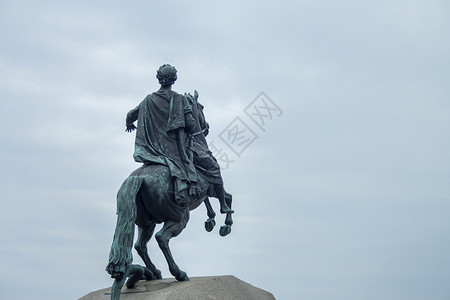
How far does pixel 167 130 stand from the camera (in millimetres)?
11852

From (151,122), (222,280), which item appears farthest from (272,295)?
(151,122)

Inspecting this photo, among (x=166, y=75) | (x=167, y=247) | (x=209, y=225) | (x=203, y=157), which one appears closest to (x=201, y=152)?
(x=203, y=157)

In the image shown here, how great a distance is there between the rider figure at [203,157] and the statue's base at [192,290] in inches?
58.6

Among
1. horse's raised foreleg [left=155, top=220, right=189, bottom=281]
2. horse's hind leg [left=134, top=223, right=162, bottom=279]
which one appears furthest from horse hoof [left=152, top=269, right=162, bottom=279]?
horse's raised foreleg [left=155, top=220, right=189, bottom=281]

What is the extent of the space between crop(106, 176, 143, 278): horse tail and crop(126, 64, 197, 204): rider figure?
62cm

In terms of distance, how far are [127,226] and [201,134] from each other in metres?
2.44

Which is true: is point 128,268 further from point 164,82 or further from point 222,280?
point 164,82

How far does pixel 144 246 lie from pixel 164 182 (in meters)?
1.28

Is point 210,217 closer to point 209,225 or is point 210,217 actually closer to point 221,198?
point 209,225

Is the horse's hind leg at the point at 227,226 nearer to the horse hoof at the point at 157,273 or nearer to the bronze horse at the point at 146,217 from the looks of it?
the bronze horse at the point at 146,217

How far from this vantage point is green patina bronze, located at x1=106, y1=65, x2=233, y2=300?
10.9m

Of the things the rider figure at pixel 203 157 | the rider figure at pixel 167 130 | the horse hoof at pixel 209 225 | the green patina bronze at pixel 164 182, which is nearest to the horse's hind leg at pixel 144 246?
the green patina bronze at pixel 164 182

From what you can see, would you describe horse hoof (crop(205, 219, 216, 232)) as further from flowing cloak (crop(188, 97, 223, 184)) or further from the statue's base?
the statue's base

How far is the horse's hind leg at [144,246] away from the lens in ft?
38.7
